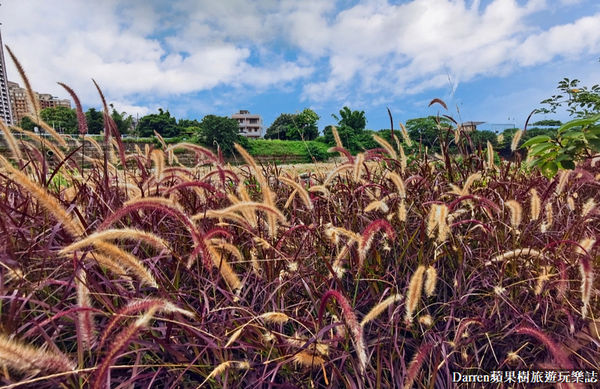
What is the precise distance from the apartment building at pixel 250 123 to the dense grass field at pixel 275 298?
8504 cm

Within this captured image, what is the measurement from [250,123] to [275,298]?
88.4 m

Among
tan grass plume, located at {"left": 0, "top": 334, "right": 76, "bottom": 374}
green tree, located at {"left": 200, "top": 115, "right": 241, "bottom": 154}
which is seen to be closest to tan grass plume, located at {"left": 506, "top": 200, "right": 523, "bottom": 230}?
tan grass plume, located at {"left": 0, "top": 334, "right": 76, "bottom": 374}

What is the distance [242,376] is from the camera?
1.31m

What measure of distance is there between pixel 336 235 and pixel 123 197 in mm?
1674

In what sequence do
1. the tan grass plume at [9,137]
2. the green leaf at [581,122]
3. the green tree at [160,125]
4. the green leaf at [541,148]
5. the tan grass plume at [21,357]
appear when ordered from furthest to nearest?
the green tree at [160,125], the green leaf at [541,148], the green leaf at [581,122], the tan grass plume at [9,137], the tan grass plume at [21,357]

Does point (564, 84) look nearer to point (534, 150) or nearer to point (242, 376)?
point (534, 150)

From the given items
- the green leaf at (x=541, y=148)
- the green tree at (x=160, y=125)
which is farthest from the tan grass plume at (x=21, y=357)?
the green tree at (x=160, y=125)

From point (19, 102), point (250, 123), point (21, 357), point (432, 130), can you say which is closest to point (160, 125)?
point (250, 123)

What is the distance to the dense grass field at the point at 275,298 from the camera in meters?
1.13

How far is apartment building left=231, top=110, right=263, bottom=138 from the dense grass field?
279 feet

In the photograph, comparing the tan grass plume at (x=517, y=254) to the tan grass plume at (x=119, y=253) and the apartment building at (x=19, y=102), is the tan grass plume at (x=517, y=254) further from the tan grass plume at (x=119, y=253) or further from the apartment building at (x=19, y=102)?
the apartment building at (x=19, y=102)

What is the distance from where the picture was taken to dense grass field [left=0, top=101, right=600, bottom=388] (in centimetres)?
113

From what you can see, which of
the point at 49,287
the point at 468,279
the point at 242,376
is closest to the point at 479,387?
the point at 468,279

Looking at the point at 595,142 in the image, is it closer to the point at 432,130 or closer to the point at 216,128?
the point at 432,130
